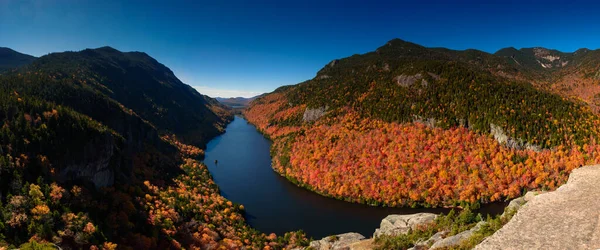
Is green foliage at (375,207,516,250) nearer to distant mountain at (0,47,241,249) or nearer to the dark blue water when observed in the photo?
the dark blue water

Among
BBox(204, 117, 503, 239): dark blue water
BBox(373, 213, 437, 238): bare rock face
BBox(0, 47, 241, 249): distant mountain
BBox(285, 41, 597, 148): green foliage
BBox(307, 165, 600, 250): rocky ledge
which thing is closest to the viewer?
BBox(307, 165, 600, 250): rocky ledge

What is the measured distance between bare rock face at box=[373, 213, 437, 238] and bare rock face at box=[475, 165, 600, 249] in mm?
21826

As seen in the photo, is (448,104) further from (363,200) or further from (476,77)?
(363,200)

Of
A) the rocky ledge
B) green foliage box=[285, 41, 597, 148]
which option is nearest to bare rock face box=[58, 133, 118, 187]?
the rocky ledge

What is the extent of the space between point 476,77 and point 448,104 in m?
38.3

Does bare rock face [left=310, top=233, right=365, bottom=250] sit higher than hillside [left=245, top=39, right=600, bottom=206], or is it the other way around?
hillside [left=245, top=39, right=600, bottom=206]

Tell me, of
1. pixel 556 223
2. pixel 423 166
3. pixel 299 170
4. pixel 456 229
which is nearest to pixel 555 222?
pixel 556 223

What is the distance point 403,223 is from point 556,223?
30771mm

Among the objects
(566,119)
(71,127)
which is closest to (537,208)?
(71,127)

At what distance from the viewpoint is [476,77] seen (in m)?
173

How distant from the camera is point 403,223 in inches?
2180

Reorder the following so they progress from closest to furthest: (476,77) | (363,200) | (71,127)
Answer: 1. (71,127)
2. (363,200)
3. (476,77)

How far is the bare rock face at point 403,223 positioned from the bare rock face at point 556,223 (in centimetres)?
2183

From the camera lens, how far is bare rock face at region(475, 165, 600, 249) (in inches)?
958
